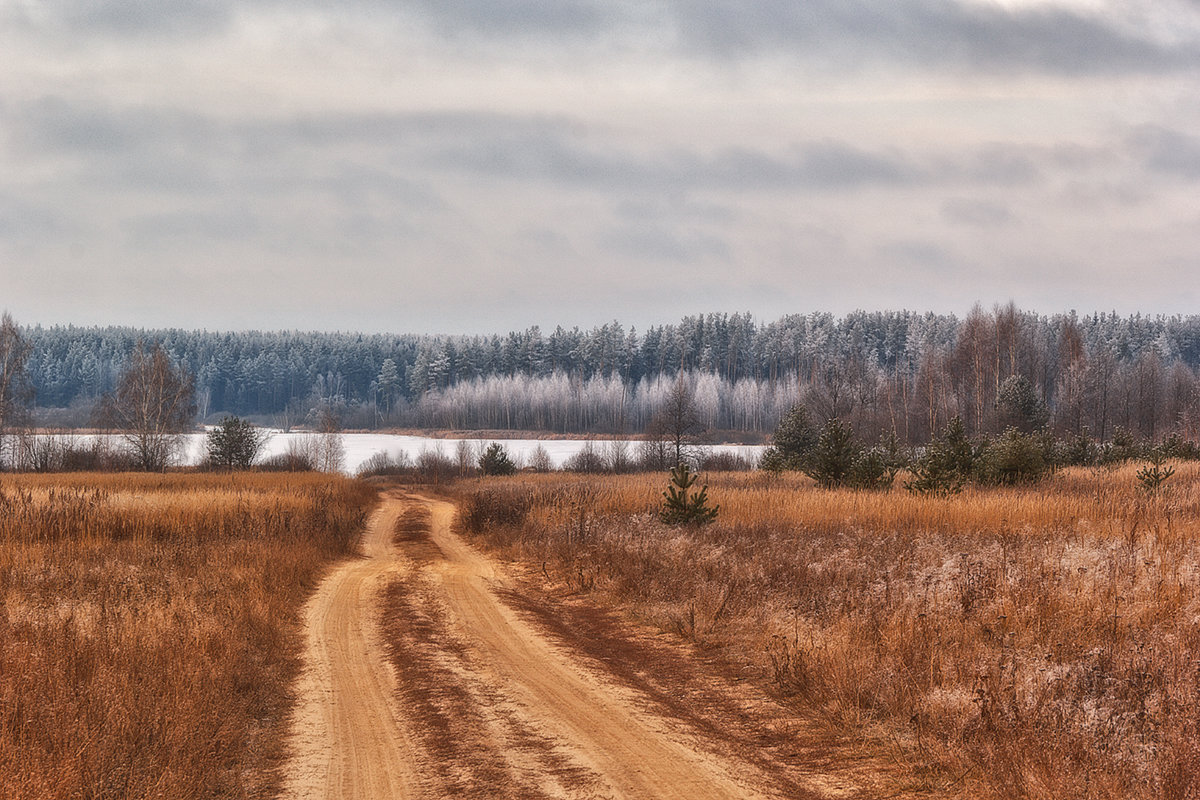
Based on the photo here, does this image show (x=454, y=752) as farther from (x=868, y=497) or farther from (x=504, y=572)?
(x=868, y=497)

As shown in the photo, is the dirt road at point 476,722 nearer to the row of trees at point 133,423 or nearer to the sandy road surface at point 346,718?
the sandy road surface at point 346,718

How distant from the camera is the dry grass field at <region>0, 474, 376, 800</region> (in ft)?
19.9

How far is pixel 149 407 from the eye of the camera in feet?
169

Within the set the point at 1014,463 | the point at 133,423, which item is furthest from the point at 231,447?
the point at 1014,463

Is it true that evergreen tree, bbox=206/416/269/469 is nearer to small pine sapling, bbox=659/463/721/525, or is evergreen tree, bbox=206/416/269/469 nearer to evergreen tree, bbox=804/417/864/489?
evergreen tree, bbox=804/417/864/489

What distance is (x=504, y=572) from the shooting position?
1780 centimetres

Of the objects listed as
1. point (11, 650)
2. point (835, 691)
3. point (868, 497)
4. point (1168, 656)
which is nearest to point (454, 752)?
point (835, 691)

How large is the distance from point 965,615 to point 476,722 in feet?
18.9

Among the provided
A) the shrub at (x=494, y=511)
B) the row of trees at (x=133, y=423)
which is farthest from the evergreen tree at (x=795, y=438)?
the row of trees at (x=133, y=423)

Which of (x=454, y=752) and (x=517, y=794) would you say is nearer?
(x=517, y=794)

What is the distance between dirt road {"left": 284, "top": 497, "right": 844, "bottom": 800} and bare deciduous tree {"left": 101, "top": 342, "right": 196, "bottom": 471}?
140 feet

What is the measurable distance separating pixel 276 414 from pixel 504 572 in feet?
514

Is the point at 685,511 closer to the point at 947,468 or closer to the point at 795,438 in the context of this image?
the point at 947,468

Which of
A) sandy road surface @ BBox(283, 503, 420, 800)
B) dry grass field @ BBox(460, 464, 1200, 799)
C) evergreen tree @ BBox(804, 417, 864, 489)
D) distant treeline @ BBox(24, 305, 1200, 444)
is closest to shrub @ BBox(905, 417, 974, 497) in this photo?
dry grass field @ BBox(460, 464, 1200, 799)
